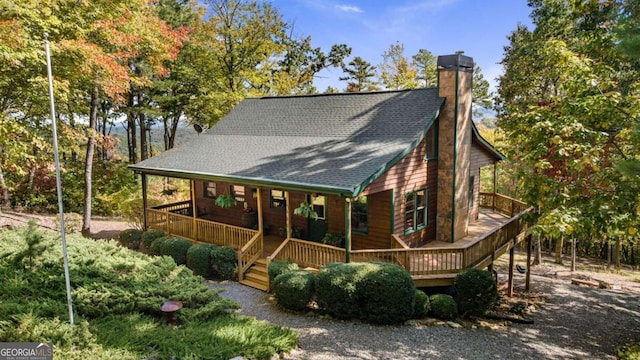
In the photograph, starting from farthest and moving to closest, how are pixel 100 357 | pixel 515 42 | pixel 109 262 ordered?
pixel 515 42 < pixel 109 262 < pixel 100 357

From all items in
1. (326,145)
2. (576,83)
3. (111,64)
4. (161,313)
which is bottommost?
(161,313)

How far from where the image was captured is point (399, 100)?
50.6 ft

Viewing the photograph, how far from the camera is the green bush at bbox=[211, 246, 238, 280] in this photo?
13.3 metres

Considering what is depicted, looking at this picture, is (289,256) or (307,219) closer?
(289,256)

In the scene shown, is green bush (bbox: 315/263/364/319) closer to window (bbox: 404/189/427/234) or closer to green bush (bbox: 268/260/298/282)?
green bush (bbox: 268/260/298/282)

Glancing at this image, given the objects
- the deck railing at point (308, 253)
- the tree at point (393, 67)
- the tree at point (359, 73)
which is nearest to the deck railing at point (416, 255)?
the deck railing at point (308, 253)

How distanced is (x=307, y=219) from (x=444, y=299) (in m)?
5.47

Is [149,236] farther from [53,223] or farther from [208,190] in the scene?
[53,223]

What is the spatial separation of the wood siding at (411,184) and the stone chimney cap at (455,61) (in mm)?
2710

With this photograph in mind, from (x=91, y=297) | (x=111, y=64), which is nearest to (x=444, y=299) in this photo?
(x=91, y=297)

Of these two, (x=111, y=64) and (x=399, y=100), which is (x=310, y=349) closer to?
(x=399, y=100)

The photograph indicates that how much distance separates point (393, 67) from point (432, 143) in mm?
23725

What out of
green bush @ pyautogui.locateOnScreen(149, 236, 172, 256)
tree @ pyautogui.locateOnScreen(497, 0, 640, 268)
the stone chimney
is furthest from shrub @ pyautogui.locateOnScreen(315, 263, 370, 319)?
green bush @ pyautogui.locateOnScreen(149, 236, 172, 256)

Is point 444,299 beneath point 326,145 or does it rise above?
beneath
